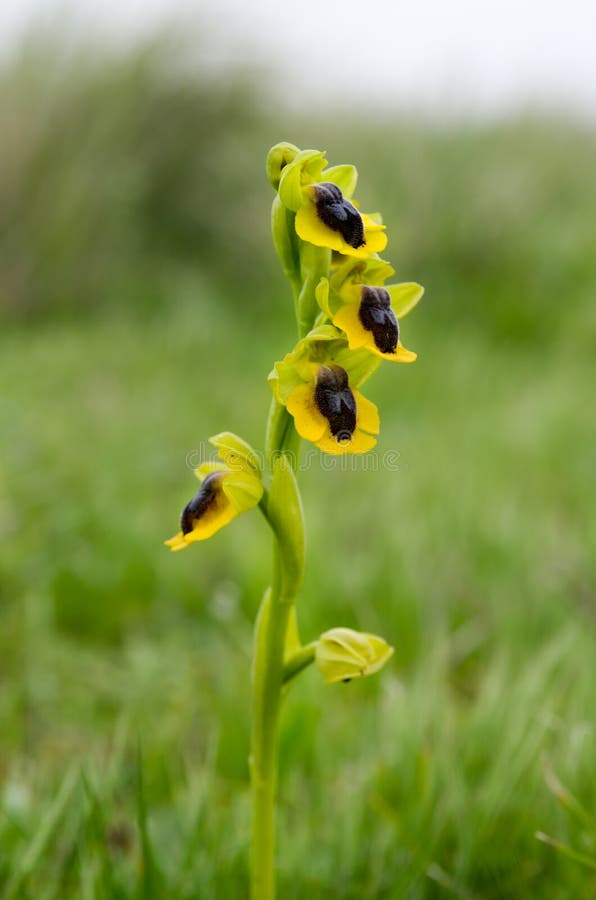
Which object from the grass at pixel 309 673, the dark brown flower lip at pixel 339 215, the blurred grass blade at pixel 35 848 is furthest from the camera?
the grass at pixel 309 673

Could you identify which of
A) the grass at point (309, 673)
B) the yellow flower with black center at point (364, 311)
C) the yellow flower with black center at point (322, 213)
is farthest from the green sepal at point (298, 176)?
the grass at point (309, 673)

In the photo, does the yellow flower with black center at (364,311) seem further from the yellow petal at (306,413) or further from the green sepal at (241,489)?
the green sepal at (241,489)

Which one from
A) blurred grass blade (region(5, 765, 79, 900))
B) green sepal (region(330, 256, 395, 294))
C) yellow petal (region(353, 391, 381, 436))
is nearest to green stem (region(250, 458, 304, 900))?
yellow petal (region(353, 391, 381, 436))

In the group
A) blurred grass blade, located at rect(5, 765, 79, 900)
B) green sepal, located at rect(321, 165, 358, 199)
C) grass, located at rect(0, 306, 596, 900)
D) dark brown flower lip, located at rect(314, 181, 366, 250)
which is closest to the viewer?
dark brown flower lip, located at rect(314, 181, 366, 250)

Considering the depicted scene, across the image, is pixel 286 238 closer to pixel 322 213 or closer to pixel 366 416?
pixel 322 213

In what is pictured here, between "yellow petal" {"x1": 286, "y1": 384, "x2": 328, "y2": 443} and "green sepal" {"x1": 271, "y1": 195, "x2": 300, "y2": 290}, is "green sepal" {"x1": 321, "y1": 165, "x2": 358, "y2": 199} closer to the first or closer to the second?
"green sepal" {"x1": 271, "y1": 195, "x2": 300, "y2": 290}

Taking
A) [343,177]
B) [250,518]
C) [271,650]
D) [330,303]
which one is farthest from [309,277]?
[250,518]
